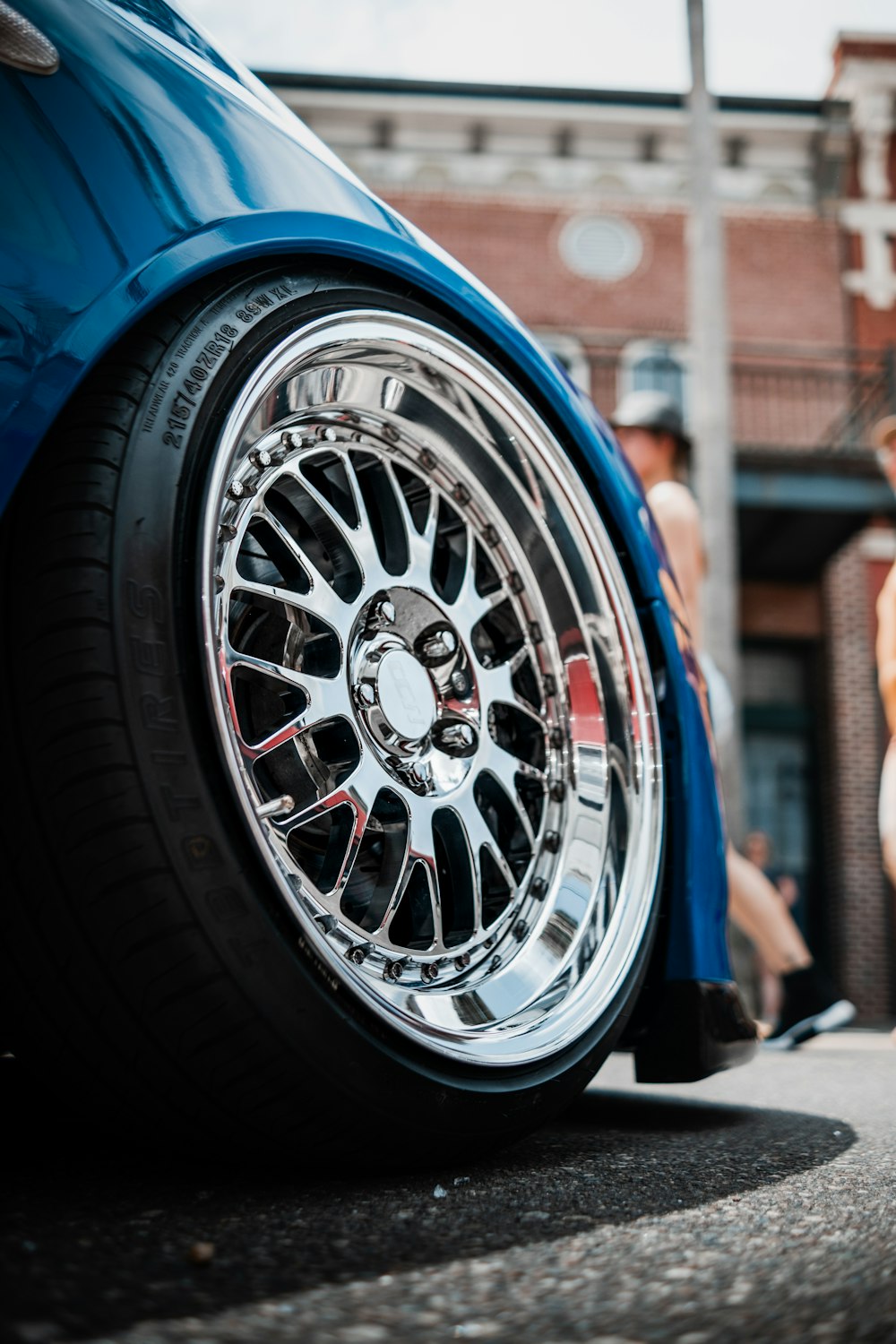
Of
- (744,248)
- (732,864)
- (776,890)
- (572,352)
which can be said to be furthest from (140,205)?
(744,248)

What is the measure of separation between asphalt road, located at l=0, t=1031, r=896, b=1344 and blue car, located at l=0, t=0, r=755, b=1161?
0.08 m

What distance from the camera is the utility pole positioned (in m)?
7.76

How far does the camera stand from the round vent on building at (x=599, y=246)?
12.7m

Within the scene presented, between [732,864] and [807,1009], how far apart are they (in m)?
0.46

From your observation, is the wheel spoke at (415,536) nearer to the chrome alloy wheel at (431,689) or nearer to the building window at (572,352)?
the chrome alloy wheel at (431,689)

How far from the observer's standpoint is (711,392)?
8266 millimetres

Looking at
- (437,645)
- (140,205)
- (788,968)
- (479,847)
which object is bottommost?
(788,968)

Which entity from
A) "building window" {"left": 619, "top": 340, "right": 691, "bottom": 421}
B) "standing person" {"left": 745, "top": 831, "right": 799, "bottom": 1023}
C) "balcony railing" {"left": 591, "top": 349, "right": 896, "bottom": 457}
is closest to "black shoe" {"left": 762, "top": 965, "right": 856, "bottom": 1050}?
"standing person" {"left": 745, "top": 831, "right": 799, "bottom": 1023}

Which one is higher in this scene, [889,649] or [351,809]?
[889,649]

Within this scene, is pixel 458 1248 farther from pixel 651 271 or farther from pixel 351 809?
pixel 651 271

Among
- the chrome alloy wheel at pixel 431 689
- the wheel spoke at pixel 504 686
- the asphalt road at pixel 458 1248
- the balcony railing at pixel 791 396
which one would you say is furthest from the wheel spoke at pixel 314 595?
the balcony railing at pixel 791 396

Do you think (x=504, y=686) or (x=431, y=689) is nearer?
(x=431, y=689)

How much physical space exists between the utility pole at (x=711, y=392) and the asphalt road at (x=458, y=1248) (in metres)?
6.58

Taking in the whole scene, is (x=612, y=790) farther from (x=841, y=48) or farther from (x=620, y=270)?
(x=841, y=48)
